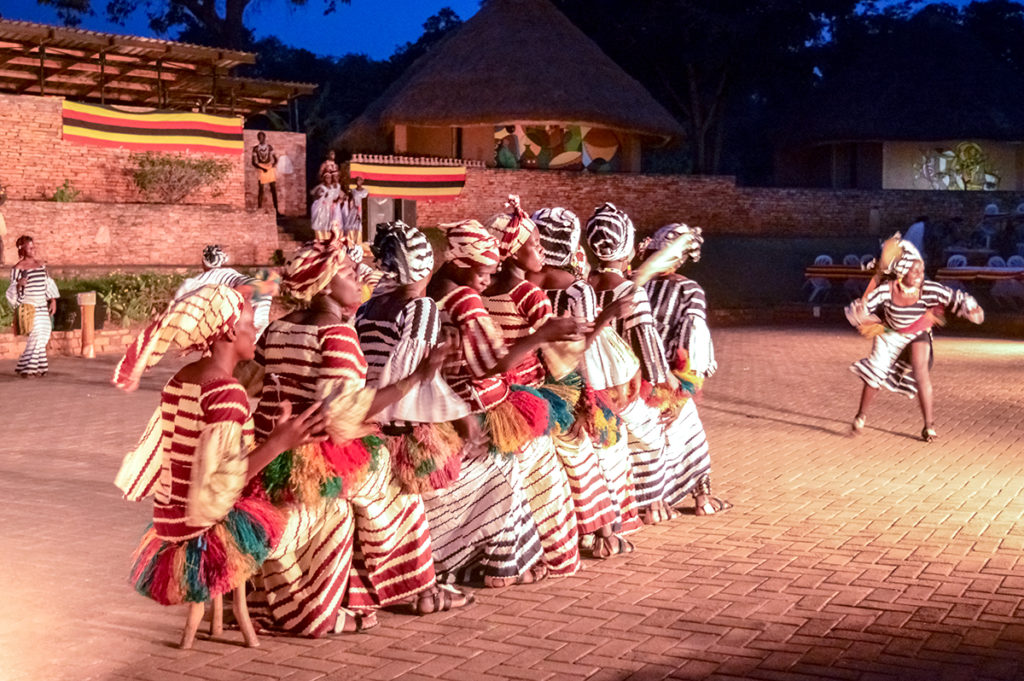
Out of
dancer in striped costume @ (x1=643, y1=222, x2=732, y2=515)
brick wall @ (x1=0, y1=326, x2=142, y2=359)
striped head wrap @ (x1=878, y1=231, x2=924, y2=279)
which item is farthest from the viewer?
brick wall @ (x1=0, y1=326, x2=142, y2=359)

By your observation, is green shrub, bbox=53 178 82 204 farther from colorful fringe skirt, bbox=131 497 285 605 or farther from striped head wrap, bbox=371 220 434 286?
colorful fringe skirt, bbox=131 497 285 605

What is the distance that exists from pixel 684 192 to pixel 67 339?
20.5m

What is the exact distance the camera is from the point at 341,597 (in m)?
5.46

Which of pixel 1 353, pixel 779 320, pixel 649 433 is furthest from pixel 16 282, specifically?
pixel 779 320

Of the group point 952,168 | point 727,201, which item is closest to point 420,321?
point 727,201

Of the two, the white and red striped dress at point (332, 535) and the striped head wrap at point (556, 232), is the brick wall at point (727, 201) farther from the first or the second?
the white and red striped dress at point (332, 535)

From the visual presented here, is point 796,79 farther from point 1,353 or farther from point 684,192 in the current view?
point 1,353

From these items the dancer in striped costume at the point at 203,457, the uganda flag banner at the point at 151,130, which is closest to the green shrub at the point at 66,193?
the uganda flag banner at the point at 151,130

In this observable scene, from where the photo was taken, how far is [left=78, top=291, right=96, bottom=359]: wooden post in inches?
709

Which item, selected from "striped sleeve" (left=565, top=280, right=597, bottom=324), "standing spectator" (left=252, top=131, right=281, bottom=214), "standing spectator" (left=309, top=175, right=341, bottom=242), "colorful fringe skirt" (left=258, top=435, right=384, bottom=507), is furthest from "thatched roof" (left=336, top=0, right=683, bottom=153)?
"colorful fringe skirt" (left=258, top=435, right=384, bottom=507)

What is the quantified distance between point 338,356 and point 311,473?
48cm

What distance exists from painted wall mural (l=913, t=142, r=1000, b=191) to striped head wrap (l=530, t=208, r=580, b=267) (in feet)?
122

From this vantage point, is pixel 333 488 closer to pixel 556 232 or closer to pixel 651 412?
pixel 556 232

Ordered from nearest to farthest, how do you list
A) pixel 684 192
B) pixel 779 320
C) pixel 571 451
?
pixel 571 451 < pixel 779 320 < pixel 684 192
